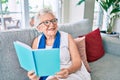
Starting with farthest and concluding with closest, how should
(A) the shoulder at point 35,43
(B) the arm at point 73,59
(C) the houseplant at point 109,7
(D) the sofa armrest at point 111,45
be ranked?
(C) the houseplant at point 109,7, (D) the sofa armrest at point 111,45, (A) the shoulder at point 35,43, (B) the arm at point 73,59

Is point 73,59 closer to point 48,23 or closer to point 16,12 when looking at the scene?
point 48,23

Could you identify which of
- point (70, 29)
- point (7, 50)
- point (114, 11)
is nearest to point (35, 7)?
point (70, 29)

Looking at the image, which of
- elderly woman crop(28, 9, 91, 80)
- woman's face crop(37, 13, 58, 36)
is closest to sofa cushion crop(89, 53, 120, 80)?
elderly woman crop(28, 9, 91, 80)

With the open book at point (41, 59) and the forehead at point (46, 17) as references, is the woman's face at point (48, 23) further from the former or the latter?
the open book at point (41, 59)

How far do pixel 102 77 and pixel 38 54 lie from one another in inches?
34.2

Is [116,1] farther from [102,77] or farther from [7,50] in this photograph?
[7,50]

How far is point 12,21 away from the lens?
2676 millimetres

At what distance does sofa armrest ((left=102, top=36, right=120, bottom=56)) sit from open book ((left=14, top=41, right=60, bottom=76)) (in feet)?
4.16

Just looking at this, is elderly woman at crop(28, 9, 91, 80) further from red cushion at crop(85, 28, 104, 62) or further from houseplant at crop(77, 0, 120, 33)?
houseplant at crop(77, 0, 120, 33)

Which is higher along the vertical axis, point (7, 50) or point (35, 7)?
point (35, 7)

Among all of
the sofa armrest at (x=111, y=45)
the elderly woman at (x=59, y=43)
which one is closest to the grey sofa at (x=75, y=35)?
the sofa armrest at (x=111, y=45)

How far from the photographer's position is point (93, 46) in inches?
78.5

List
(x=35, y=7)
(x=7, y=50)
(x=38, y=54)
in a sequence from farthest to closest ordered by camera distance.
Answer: (x=35, y=7) → (x=7, y=50) → (x=38, y=54)

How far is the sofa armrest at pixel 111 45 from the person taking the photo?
7.02 ft
